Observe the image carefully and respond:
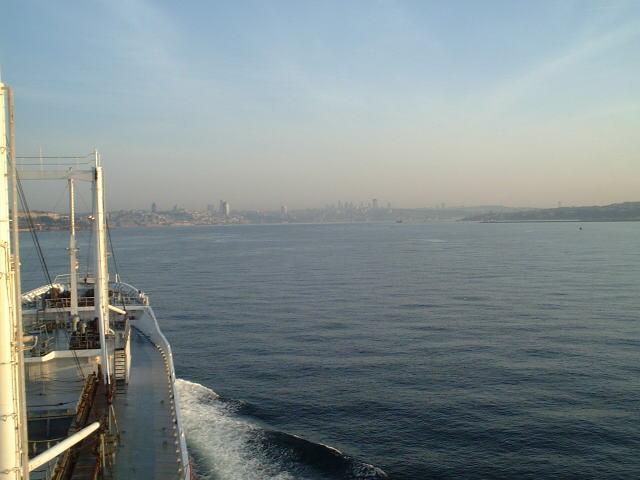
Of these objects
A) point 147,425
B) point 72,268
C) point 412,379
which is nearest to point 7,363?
point 147,425

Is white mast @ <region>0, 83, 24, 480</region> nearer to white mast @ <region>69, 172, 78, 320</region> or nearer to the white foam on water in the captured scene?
the white foam on water

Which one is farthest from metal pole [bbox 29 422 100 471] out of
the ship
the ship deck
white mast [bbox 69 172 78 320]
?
white mast [bbox 69 172 78 320]

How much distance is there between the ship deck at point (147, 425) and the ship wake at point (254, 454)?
3.48 metres

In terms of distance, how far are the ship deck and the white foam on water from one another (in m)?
3.47

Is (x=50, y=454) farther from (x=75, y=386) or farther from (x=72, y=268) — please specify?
(x=72, y=268)

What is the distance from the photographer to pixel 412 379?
2811 cm

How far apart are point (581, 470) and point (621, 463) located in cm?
172

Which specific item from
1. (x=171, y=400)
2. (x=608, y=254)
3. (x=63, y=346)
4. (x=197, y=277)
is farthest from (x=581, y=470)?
(x=608, y=254)

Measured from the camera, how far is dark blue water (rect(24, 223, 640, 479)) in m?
20.2

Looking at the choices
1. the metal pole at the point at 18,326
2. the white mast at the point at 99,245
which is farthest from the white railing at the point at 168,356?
the metal pole at the point at 18,326

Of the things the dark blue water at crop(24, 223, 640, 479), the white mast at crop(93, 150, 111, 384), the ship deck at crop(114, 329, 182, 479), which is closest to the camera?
the ship deck at crop(114, 329, 182, 479)

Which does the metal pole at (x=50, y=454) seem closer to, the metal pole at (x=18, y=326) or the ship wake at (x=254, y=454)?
the metal pole at (x=18, y=326)

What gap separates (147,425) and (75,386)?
406 cm

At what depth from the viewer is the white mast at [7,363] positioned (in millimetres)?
→ 7547
